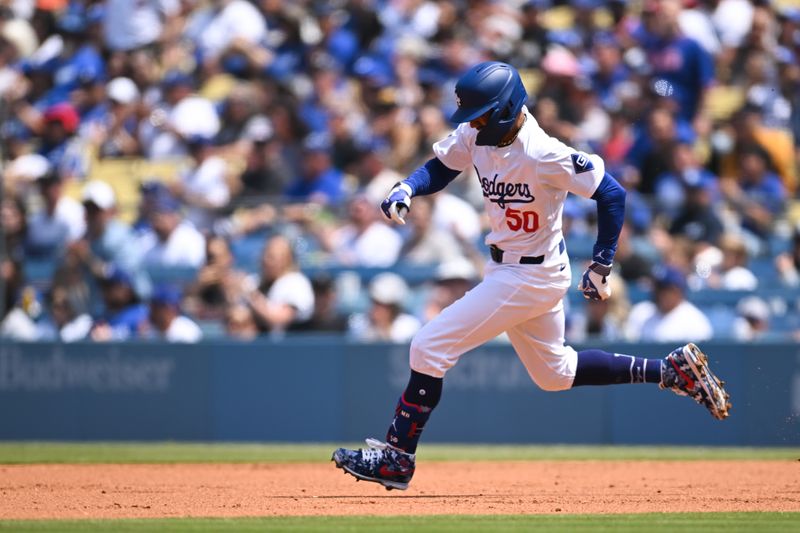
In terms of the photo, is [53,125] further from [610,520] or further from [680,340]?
[610,520]

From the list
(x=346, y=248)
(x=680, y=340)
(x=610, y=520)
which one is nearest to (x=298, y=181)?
(x=346, y=248)

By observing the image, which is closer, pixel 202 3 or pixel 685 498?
pixel 685 498

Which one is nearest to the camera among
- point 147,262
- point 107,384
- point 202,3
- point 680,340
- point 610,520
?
point 610,520

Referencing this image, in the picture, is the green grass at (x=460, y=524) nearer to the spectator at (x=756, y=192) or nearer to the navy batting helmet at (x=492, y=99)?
the navy batting helmet at (x=492, y=99)

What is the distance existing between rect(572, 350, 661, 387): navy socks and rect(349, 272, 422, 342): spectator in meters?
4.17

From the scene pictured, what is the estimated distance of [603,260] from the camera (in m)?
7.06

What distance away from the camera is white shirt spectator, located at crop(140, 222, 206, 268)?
1299 centimetres

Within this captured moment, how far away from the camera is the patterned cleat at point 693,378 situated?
7539mm

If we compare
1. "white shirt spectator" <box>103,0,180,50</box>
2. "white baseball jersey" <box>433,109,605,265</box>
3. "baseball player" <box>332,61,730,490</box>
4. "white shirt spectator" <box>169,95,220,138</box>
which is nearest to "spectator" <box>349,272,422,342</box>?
"white shirt spectator" <box>169,95,220,138</box>

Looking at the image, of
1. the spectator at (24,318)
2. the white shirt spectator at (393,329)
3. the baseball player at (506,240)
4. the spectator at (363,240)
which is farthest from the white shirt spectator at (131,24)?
the baseball player at (506,240)

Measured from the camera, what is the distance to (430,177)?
750 centimetres

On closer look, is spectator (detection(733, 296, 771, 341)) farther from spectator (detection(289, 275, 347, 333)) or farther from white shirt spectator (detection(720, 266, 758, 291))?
spectator (detection(289, 275, 347, 333))

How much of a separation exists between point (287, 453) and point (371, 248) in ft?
8.41

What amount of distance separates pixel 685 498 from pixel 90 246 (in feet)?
23.6
